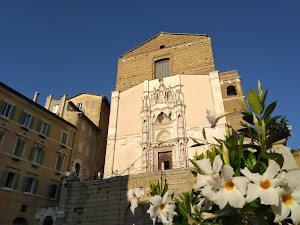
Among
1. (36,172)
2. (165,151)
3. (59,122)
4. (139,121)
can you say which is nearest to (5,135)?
(36,172)

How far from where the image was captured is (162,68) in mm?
29500

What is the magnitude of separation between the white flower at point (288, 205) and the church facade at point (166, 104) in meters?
A: 20.0

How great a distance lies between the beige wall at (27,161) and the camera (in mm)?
19609

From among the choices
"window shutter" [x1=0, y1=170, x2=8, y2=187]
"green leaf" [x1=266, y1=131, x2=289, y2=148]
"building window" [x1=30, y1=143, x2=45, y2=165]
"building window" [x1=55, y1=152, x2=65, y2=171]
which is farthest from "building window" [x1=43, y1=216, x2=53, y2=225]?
"green leaf" [x1=266, y1=131, x2=289, y2=148]

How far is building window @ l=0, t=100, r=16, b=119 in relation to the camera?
20.6 m

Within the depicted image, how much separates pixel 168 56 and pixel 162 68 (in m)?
1.64

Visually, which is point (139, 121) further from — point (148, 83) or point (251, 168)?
point (251, 168)

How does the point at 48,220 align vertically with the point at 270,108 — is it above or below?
below

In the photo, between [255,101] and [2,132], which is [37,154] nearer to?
[2,132]

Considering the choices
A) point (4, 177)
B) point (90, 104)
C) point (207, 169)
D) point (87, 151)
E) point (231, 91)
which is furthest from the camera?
point (90, 104)

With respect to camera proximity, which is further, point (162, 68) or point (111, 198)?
point (162, 68)

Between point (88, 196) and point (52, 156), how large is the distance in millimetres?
8174

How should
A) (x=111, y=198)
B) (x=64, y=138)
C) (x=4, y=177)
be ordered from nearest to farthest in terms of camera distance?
(x=111, y=198), (x=4, y=177), (x=64, y=138)

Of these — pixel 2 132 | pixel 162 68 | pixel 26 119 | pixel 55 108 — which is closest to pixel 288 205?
Result: pixel 2 132
